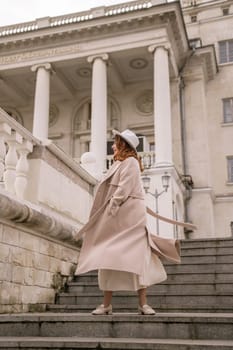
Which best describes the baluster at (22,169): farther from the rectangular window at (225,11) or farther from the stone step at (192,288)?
the rectangular window at (225,11)

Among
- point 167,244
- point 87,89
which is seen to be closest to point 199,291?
point 167,244

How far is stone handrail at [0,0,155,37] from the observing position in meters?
21.4

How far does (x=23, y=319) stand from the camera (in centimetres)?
429

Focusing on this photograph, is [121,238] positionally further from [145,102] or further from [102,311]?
[145,102]

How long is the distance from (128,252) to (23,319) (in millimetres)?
1256

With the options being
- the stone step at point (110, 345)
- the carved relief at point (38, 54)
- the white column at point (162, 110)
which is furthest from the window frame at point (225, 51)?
the stone step at point (110, 345)

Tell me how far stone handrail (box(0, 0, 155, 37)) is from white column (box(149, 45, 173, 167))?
10.2ft

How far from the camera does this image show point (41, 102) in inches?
822

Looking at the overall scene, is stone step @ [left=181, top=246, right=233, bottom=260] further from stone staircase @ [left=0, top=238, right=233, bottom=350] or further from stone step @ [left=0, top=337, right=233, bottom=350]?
stone step @ [left=0, top=337, right=233, bottom=350]

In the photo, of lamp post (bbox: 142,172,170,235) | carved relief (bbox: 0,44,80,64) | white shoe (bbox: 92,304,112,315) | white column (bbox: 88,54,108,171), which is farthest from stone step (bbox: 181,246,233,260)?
carved relief (bbox: 0,44,80,64)

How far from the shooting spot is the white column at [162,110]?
1802 cm

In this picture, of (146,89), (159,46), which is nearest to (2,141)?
(159,46)

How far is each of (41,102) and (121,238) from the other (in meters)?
17.4

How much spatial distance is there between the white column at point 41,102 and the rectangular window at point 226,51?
987 cm
